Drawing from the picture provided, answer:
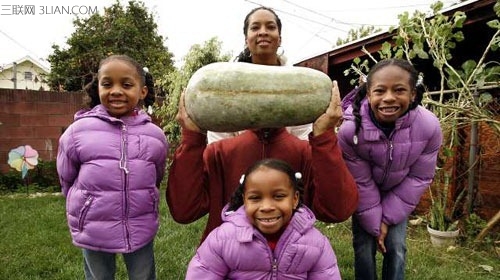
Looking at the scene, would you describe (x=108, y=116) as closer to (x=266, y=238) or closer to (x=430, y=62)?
(x=266, y=238)

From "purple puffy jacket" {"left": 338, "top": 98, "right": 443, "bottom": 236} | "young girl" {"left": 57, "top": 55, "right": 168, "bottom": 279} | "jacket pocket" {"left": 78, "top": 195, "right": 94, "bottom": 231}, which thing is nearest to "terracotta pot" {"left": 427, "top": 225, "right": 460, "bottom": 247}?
"purple puffy jacket" {"left": 338, "top": 98, "right": 443, "bottom": 236}

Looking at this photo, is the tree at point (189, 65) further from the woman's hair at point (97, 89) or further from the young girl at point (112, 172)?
the young girl at point (112, 172)

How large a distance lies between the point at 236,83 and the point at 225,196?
568 mm

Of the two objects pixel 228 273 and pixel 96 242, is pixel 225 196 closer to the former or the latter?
pixel 228 273

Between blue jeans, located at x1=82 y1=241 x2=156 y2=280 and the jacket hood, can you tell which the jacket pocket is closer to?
blue jeans, located at x1=82 y1=241 x2=156 y2=280

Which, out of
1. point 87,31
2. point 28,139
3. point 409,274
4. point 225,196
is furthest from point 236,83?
point 87,31

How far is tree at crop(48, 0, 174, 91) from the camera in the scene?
18062 millimetres

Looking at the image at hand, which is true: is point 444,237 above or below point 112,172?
below

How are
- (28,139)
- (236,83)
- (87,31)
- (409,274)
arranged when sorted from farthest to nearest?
1. (87,31)
2. (28,139)
3. (409,274)
4. (236,83)

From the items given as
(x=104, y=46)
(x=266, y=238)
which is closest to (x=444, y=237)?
(x=266, y=238)

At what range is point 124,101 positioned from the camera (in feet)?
7.54

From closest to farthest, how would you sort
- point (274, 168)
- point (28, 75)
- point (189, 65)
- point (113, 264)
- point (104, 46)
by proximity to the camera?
point (274, 168) → point (113, 264) → point (189, 65) → point (104, 46) → point (28, 75)

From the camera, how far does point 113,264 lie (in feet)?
8.20

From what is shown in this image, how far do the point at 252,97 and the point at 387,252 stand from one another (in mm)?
1465
